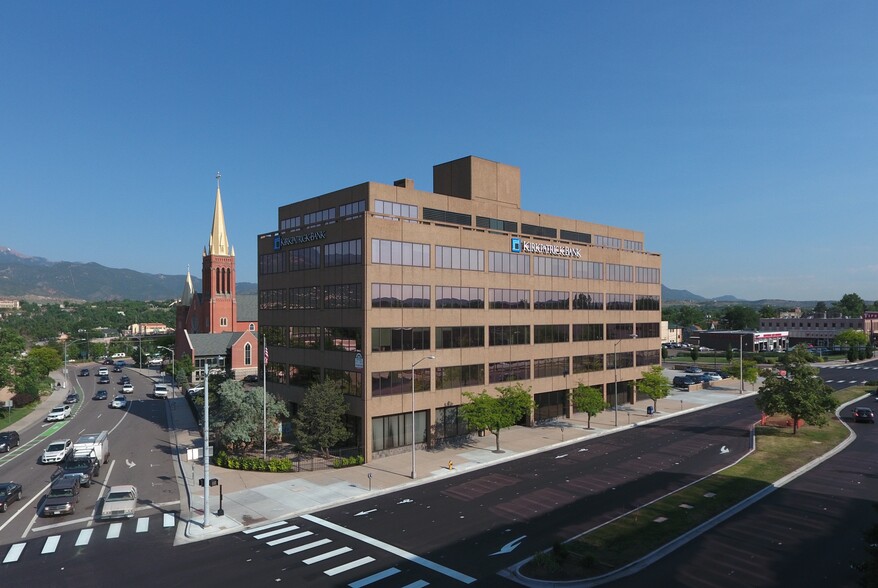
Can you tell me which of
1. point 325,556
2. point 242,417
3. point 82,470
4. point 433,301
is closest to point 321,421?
point 242,417

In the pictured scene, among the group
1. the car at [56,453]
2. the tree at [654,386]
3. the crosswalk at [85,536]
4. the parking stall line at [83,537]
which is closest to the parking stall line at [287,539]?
the crosswalk at [85,536]

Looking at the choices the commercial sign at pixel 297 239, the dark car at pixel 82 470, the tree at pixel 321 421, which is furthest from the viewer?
the commercial sign at pixel 297 239

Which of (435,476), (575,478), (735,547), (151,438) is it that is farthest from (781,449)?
(151,438)

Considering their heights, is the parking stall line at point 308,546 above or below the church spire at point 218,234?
below

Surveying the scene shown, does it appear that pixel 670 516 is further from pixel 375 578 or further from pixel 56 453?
pixel 56 453

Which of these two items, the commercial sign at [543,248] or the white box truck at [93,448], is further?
the commercial sign at [543,248]

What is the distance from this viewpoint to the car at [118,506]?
31391 mm

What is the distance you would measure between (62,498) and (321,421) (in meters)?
17.0

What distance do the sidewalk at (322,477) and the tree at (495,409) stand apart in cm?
249

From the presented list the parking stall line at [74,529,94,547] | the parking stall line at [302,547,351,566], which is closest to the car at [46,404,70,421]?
the parking stall line at [74,529,94,547]

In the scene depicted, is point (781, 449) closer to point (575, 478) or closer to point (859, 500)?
point (859, 500)

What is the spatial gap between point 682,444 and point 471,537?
2910cm

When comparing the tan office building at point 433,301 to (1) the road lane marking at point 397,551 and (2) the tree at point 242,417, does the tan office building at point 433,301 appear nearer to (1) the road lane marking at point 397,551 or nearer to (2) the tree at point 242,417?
(2) the tree at point 242,417

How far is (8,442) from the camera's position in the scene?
51062 mm
